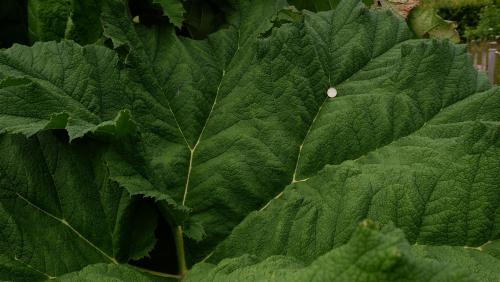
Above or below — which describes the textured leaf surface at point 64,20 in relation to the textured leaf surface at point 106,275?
above

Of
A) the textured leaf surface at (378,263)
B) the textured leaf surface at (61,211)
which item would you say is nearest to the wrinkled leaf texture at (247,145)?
the textured leaf surface at (61,211)

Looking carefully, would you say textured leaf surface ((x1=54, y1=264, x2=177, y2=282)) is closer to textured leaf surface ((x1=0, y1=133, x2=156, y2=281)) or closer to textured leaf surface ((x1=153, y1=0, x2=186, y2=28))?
textured leaf surface ((x1=0, y1=133, x2=156, y2=281))

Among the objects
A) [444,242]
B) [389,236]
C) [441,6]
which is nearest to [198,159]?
[444,242]

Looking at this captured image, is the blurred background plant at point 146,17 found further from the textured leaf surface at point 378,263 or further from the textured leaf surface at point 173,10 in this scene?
the textured leaf surface at point 378,263

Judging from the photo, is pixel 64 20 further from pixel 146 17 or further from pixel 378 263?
pixel 378 263

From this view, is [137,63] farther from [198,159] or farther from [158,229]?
[158,229]

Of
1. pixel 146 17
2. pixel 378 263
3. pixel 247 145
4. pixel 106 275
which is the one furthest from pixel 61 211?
pixel 378 263

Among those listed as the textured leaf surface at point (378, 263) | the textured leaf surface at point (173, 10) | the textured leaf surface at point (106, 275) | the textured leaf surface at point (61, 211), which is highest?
the textured leaf surface at point (173, 10)
